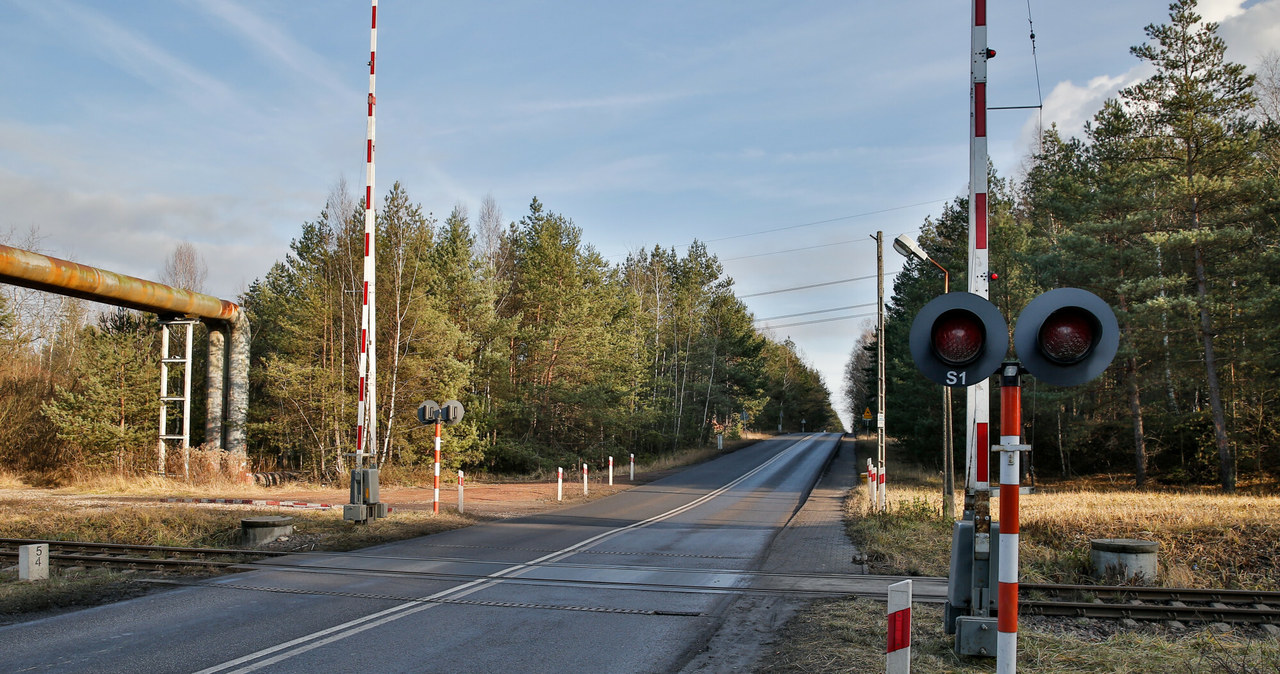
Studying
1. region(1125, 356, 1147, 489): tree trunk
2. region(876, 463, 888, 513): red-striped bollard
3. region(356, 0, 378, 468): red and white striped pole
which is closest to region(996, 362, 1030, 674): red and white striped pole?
region(356, 0, 378, 468): red and white striped pole

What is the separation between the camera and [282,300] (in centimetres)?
3294

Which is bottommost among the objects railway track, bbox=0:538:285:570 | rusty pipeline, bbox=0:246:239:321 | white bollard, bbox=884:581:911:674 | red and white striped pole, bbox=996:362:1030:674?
railway track, bbox=0:538:285:570

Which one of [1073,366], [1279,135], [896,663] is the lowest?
[896,663]

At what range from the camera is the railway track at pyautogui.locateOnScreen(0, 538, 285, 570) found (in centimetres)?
1078

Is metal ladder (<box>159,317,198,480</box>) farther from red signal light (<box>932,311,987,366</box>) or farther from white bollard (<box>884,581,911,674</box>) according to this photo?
red signal light (<box>932,311,987,366</box>)

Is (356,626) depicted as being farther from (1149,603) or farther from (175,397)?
(175,397)

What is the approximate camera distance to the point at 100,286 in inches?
885

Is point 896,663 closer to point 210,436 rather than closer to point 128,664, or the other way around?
point 128,664

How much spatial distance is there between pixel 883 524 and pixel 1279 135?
21.2 m

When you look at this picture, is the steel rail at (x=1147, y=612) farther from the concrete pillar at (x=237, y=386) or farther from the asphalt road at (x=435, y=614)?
the concrete pillar at (x=237, y=386)

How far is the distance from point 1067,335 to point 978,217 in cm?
273

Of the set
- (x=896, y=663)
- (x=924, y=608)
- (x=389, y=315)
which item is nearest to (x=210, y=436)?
(x=389, y=315)

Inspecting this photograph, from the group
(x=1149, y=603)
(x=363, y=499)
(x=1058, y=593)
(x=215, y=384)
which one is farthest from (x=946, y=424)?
(x=215, y=384)

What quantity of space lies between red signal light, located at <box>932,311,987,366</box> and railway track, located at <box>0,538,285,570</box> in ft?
33.0
